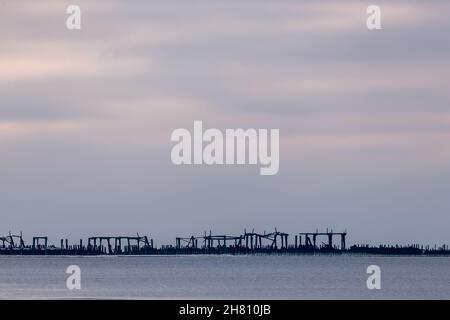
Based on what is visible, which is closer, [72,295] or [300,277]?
[72,295]

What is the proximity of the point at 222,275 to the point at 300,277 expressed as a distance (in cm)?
1279

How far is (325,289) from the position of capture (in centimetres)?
9525

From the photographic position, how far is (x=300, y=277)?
12038 centimetres

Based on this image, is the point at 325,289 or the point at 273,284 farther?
the point at 273,284
